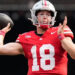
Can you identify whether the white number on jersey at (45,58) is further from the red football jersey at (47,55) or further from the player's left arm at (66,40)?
the player's left arm at (66,40)

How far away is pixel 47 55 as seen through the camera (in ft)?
15.1

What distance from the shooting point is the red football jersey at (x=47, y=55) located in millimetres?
4582

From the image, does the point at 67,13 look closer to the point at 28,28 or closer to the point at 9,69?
the point at 28,28

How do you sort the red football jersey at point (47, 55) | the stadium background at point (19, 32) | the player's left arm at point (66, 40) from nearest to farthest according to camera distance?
the player's left arm at point (66, 40) → the red football jersey at point (47, 55) → the stadium background at point (19, 32)

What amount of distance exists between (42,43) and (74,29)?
2.95 metres

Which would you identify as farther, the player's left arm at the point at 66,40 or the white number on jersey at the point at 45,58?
the white number on jersey at the point at 45,58

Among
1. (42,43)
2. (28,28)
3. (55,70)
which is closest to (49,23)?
(42,43)

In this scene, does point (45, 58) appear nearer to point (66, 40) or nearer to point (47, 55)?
point (47, 55)

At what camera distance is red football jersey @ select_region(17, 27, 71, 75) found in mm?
4582

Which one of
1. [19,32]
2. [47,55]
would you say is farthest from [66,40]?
[19,32]

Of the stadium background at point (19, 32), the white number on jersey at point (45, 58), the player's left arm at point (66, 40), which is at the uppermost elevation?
the player's left arm at point (66, 40)

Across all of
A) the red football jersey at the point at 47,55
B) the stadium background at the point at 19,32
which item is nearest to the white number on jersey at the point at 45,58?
the red football jersey at the point at 47,55

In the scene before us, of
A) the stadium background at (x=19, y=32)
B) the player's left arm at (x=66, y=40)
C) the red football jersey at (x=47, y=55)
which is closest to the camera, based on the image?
the player's left arm at (x=66, y=40)

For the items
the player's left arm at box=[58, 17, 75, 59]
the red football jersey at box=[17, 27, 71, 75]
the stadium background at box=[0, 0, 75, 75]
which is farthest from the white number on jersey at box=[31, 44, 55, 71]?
the stadium background at box=[0, 0, 75, 75]
